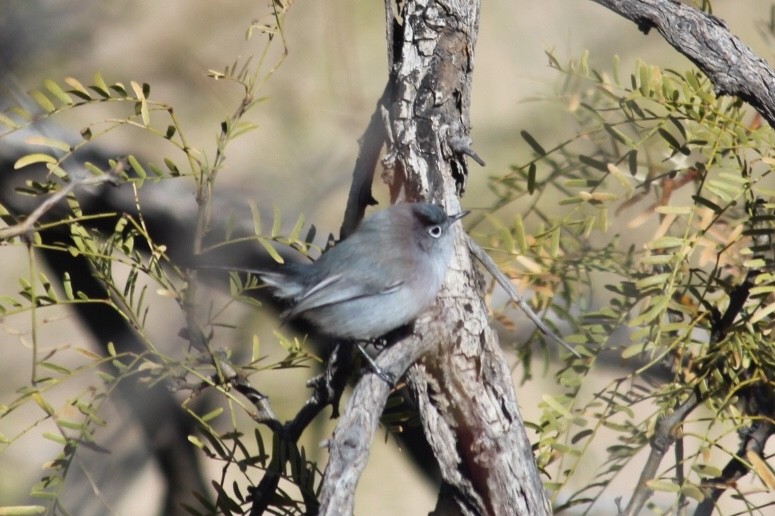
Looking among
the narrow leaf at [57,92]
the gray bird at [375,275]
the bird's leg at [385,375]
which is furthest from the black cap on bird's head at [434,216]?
the narrow leaf at [57,92]

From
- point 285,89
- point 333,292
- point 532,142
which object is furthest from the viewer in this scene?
point 285,89

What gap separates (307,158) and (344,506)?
120 cm

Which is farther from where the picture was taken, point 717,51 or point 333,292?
point 333,292

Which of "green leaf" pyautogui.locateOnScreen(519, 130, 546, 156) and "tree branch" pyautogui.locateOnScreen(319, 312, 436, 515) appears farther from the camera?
"green leaf" pyautogui.locateOnScreen(519, 130, 546, 156)

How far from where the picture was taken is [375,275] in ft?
6.09

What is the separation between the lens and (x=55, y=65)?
2.29m

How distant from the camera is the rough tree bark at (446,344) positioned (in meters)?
1.14

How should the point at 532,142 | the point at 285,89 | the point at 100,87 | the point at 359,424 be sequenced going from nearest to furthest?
the point at 359,424
the point at 100,87
the point at 532,142
the point at 285,89

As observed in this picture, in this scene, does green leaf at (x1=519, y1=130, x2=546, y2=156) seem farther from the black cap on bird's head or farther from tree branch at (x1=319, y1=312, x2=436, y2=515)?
tree branch at (x1=319, y1=312, x2=436, y2=515)

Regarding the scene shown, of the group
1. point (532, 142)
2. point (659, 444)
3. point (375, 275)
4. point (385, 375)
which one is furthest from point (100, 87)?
point (659, 444)

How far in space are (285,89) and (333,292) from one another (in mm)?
978

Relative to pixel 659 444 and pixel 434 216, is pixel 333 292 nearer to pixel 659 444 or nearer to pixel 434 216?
pixel 434 216

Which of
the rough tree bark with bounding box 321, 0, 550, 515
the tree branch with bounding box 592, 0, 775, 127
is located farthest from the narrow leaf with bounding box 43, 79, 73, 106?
the tree branch with bounding box 592, 0, 775, 127

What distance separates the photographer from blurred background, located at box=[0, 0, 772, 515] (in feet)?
6.10
